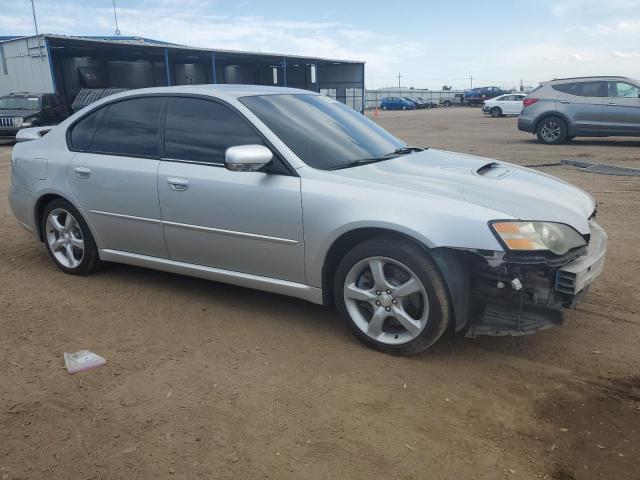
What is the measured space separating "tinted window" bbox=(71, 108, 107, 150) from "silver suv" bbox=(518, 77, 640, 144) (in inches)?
505

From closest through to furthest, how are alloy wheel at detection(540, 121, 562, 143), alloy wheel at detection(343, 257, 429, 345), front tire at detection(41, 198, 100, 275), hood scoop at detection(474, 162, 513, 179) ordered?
alloy wheel at detection(343, 257, 429, 345) < hood scoop at detection(474, 162, 513, 179) < front tire at detection(41, 198, 100, 275) < alloy wheel at detection(540, 121, 562, 143)

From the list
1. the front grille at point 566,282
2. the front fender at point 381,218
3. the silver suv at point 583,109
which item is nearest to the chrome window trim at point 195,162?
the front fender at point 381,218

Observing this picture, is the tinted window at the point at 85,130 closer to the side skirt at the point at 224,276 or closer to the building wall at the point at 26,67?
the side skirt at the point at 224,276

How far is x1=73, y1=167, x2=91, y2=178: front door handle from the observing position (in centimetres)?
435

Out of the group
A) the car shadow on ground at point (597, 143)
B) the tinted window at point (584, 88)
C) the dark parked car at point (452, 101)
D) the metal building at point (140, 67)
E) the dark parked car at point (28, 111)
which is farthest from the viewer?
the dark parked car at point (452, 101)

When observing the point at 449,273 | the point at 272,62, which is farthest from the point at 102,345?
the point at 272,62

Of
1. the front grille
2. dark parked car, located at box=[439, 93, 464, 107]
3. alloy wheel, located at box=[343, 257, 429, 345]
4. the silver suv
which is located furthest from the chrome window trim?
dark parked car, located at box=[439, 93, 464, 107]

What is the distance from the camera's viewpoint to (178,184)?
12.6ft

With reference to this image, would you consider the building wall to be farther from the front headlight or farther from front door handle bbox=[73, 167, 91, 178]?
the front headlight

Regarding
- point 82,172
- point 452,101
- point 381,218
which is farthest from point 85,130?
A: point 452,101

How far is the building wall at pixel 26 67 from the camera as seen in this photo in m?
21.1

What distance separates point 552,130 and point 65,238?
44.2 ft

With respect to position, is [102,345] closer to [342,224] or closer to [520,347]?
[342,224]

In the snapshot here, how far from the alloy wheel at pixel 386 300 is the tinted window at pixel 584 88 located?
12.9m
